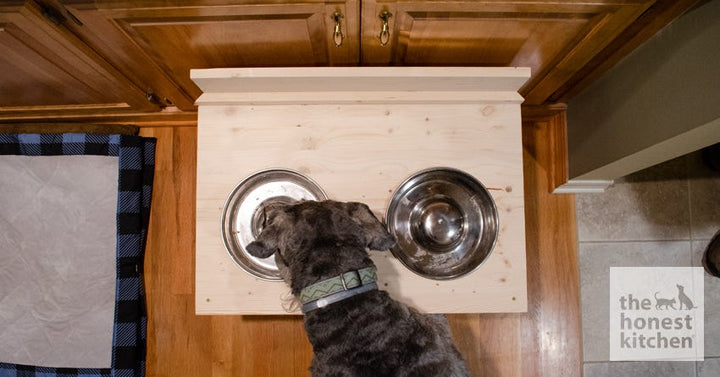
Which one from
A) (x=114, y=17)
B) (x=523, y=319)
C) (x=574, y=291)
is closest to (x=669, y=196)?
(x=574, y=291)

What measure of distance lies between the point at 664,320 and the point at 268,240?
2.07 meters

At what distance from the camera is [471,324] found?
2100 millimetres

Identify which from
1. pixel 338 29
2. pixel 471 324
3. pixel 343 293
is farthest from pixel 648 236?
pixel 338 29

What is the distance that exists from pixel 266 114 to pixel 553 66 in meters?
1.05

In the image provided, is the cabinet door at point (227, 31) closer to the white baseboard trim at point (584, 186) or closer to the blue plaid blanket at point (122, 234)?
the blue plaid blanket at point (122, 234)

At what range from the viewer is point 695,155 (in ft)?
6.90

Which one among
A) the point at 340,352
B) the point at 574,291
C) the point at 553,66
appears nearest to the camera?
the point at 340,352

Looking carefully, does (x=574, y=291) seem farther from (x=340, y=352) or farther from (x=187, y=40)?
(x=187, y=40)

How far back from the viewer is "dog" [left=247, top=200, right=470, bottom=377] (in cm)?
119

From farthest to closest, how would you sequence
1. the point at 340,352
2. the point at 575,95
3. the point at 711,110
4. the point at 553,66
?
1. the point at 575,95
2. the point at 553,66
3. the point at 340,352
4. the point at 711,110

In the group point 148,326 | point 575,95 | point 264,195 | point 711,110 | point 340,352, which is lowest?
point 148,326

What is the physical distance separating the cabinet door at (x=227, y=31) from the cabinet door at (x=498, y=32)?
0.12 m

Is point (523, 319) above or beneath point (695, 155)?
beneath

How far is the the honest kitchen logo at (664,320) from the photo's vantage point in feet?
6.85
